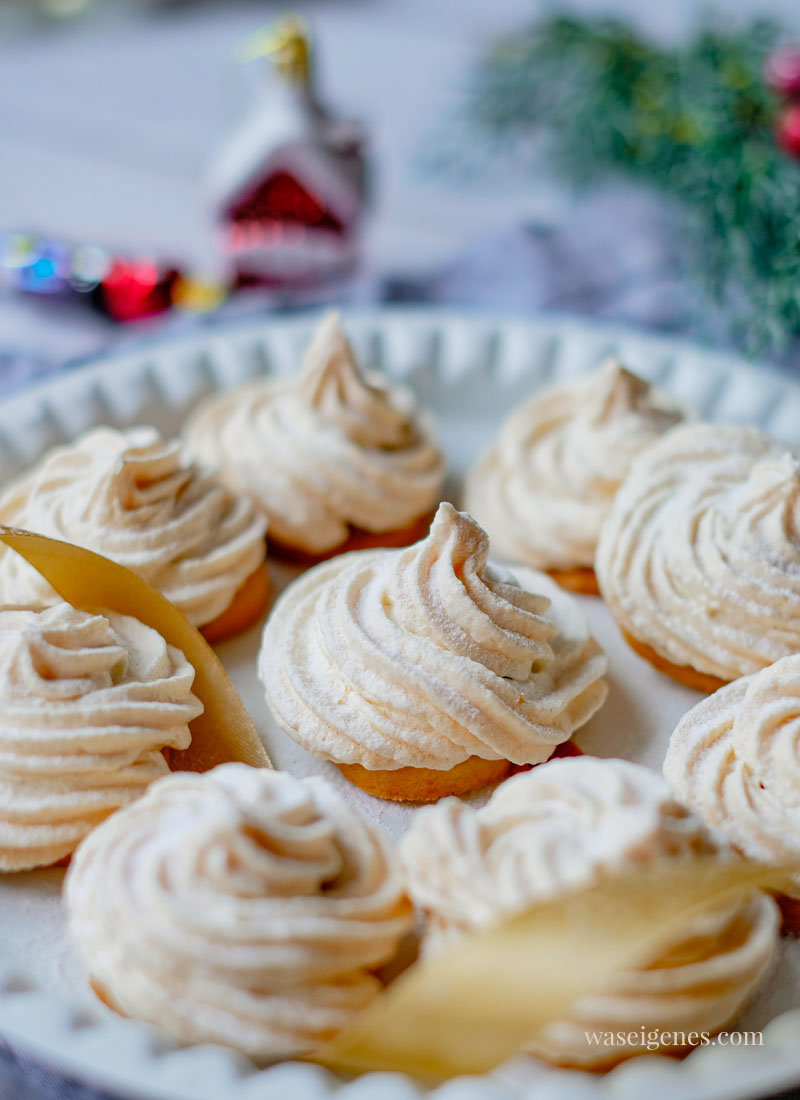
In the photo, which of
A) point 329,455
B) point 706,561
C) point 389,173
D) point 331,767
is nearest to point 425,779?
point 331,767

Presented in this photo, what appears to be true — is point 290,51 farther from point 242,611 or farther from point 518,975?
point 518,975

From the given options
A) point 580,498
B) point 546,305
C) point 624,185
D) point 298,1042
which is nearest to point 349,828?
point 298,1042

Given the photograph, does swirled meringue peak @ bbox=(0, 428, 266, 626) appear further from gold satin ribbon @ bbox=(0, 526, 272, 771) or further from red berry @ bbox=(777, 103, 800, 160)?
red berry @ bbox=(777, 103, 800, 160)

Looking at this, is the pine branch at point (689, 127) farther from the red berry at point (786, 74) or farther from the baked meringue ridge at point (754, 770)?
the baked meringue ridge at point (754, 770)

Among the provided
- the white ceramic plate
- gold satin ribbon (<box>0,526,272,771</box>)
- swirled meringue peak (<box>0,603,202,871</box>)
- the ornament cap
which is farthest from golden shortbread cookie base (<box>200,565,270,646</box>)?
the ornament cap

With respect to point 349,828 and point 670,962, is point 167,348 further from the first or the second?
point 670,962

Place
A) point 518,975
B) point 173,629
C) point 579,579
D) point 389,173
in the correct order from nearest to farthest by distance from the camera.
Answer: point 518,975
point 173,629
point 579,579
point 389,173

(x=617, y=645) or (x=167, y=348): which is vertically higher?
(x=167, y=348)
